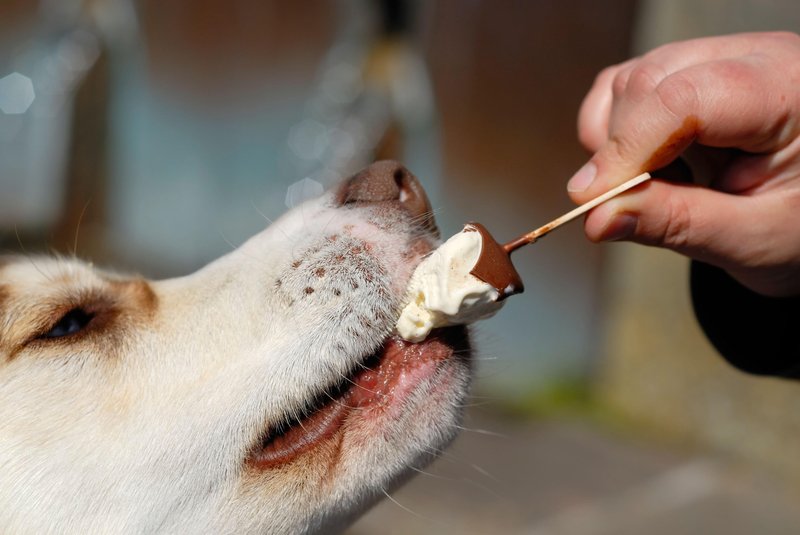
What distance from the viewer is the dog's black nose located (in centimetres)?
209

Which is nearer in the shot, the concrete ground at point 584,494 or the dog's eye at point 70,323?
the dog's eye at point 70,323

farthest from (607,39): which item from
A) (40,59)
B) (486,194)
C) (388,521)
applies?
(40,59)

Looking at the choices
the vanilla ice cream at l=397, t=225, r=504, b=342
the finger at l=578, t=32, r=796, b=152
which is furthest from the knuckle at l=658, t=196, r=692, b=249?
the vanilla ice cream at l=397, t=225, r=504, b=342

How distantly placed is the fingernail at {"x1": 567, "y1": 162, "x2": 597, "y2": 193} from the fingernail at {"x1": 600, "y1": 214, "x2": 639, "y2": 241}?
11 centimetres

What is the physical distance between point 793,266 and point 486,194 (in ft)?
14.7

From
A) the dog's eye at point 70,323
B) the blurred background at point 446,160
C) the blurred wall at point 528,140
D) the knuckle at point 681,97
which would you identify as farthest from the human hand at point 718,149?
the blurred wall at point 528,140

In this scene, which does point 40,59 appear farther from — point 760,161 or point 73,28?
point 760,161

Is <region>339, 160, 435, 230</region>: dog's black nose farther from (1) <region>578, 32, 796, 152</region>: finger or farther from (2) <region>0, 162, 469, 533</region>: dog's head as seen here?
(1) <region>578, 32, 796, 152</region>: finger

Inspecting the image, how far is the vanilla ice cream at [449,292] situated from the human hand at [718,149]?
0.94ft

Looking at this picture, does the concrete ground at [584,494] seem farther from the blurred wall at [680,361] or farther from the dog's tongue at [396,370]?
the dog's tongue at [396,370]

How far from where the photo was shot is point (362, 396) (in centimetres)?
193

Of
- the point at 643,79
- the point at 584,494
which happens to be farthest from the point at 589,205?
the point at 584,494

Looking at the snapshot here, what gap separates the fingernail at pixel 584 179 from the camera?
1.92 m

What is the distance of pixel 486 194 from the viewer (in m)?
6.49
